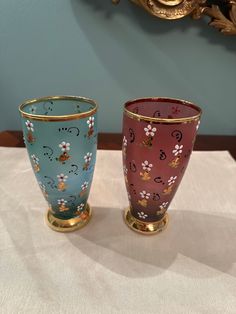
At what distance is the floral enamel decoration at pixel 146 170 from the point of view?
369 mm

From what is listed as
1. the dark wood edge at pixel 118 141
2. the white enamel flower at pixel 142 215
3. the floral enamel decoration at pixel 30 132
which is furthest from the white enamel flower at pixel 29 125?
the dark wood edge at pixel 118 141

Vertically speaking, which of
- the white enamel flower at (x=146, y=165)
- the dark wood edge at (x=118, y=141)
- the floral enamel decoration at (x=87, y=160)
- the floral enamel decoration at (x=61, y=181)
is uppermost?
the white enamel flower at (x=146, y=165)

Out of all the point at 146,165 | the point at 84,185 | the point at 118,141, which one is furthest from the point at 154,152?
the point at 118,141

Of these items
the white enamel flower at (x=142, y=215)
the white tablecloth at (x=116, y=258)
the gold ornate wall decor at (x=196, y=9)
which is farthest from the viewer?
the gold ornate wall decor at (x=196, y=9)

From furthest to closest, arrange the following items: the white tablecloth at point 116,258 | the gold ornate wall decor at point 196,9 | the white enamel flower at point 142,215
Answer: the gold ornate wall decor at point 196,9
the white enamel flower at point 142,215
the white tablecloth at point 116,258

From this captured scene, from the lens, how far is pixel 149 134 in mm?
347

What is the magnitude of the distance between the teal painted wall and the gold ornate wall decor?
34mm

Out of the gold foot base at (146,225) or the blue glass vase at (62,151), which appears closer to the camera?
the blue glass vase at (62,151)

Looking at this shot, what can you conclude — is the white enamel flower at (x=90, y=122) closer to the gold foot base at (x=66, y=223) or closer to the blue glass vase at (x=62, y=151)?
the blue glass vase at (x=62, y=151)

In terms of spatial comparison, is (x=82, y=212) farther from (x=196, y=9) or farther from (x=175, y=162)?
(x=196, y=9)

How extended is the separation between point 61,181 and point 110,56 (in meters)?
0.50

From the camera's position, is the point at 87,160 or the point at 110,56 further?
the point at 110,56

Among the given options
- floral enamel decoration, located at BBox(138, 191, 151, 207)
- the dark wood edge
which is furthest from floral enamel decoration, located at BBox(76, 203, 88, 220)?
the dark wood edge

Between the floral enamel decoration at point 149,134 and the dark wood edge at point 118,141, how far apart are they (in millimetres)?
399
